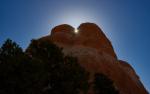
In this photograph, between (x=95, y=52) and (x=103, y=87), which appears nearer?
(x=103, y=87)

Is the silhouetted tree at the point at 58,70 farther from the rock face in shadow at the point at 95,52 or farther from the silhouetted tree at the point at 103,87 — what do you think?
the rock face in shadow at the point at 95,52

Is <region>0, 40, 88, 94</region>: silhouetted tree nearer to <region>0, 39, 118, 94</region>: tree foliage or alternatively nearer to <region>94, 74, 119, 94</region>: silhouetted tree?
<region>0, 39, 118, 94</region>: tree foliage

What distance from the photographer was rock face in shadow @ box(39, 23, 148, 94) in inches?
3022

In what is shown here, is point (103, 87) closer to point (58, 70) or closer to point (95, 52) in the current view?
point (58, 70)

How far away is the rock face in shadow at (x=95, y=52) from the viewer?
76750mm

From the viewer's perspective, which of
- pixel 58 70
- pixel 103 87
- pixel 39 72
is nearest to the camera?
pixel 39 72

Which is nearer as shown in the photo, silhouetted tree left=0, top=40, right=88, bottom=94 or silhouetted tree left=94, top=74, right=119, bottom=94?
silhouetted tree left=0, top=40, right=88, bottom=94

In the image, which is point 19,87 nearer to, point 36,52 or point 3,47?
point 3,47

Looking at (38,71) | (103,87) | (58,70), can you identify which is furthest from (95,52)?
(38,71)

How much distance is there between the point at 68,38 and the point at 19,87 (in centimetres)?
6284

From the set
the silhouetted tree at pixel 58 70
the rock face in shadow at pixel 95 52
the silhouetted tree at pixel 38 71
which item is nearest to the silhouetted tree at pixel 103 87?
the silhouetted tree at pixel 58 70

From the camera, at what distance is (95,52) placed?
82.8 m

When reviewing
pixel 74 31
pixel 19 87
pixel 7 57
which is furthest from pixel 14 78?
pixel 74 31

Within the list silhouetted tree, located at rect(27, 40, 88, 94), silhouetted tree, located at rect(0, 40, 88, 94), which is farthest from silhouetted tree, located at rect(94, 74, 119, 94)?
silhouetted tree, located at rect(0, 40, 88, 94)
